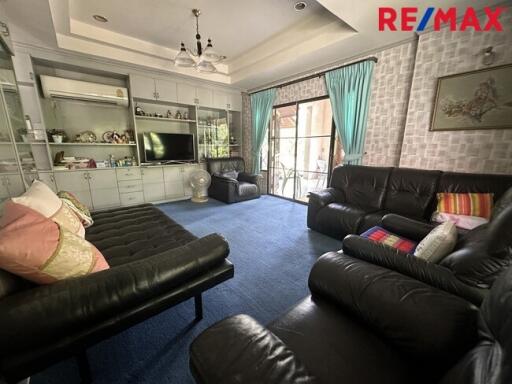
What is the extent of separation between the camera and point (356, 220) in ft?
8.19

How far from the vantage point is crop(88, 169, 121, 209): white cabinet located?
12.0 ft

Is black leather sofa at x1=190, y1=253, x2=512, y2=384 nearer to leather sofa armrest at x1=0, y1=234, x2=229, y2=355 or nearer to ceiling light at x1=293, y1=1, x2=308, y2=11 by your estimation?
leather sofa armrest at x1=0, y1=234, x2=229, y2=355

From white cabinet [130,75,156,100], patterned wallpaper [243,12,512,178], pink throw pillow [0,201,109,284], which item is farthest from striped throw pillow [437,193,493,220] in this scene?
white cabinet [130,75,156,100]

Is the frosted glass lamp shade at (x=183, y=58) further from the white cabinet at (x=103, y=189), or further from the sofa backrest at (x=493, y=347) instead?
the sofa backrest at (x=493, y=347)

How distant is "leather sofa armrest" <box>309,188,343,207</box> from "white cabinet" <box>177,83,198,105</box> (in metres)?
3.29

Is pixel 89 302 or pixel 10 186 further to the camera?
pixel 10 186

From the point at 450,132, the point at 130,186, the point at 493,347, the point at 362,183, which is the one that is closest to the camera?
the point at 493,347

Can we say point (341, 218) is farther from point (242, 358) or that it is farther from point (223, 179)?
point (223, 179)

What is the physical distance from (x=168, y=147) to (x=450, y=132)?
4.55m

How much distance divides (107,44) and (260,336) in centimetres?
436

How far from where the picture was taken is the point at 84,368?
1.07 meters

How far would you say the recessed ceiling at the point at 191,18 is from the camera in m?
2.52

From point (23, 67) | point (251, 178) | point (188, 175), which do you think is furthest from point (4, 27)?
point (251, 178)

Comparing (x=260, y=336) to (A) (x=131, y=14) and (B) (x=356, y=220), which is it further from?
(A) (x=131, y=14)
